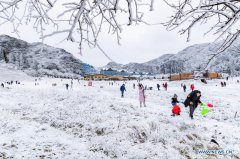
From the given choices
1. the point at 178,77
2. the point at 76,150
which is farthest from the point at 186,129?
the point at 178,77

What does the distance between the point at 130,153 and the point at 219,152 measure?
2.73 metres

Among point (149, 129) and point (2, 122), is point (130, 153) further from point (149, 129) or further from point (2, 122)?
point (2, 122)

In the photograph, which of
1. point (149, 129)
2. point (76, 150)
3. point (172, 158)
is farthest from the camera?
point (149, 129)

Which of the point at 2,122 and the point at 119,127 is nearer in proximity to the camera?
the point at 119,127

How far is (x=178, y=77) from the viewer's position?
77.8 metres

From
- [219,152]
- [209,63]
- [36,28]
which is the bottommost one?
[219,152]

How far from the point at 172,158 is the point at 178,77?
236ft

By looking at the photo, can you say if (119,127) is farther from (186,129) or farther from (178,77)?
(178,77)

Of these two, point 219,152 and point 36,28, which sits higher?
point 36,28

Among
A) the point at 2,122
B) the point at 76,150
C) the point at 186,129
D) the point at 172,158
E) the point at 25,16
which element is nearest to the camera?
the point at 25,16

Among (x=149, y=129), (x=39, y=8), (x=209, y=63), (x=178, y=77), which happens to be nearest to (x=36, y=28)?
(x=39, y=8)

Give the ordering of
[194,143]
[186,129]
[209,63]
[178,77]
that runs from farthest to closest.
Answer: [178,77] < [186,129] < [194,143] < [209,63]

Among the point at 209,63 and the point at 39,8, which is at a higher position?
the point at 39,8

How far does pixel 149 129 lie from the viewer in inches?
365
